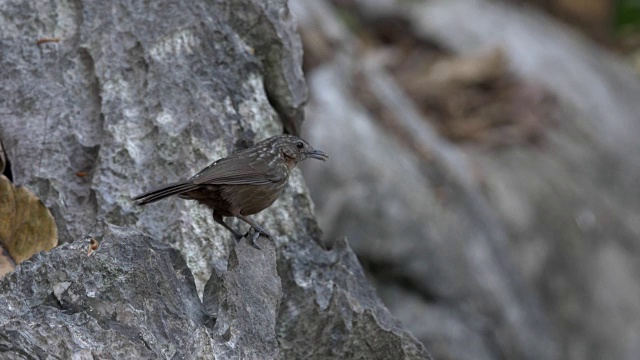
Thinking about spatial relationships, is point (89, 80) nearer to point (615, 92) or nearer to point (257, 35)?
point (257, 35)

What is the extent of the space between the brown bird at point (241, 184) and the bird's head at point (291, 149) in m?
0.07

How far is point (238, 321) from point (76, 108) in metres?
1.98

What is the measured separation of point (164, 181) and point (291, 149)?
75cm

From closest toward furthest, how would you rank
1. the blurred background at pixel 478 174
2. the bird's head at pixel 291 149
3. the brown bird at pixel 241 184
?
the brown bird at pixel 241 184
the bird's head at pixel 291 149
the blurred background at pixel 478 174

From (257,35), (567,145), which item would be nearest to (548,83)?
(567,145)

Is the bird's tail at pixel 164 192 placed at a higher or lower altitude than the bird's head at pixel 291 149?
higher

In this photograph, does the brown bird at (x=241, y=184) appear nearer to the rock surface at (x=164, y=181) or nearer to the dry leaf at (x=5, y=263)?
the rock surface at (x=164, y=181)

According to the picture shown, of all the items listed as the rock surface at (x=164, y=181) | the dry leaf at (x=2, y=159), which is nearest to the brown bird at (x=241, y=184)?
the rock surface at (x=164, y=181)

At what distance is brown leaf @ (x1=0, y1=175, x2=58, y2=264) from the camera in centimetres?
503

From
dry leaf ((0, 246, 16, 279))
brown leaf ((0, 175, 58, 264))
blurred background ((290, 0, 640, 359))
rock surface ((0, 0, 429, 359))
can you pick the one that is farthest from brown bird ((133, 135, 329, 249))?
blurred background ((290, 0, 640, 359))

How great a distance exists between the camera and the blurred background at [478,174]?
9.50 meters

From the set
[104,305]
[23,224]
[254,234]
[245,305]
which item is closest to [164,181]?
[254,234]

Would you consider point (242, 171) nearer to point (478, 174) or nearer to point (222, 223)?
point (222, 223)

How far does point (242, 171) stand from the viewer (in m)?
5.41
